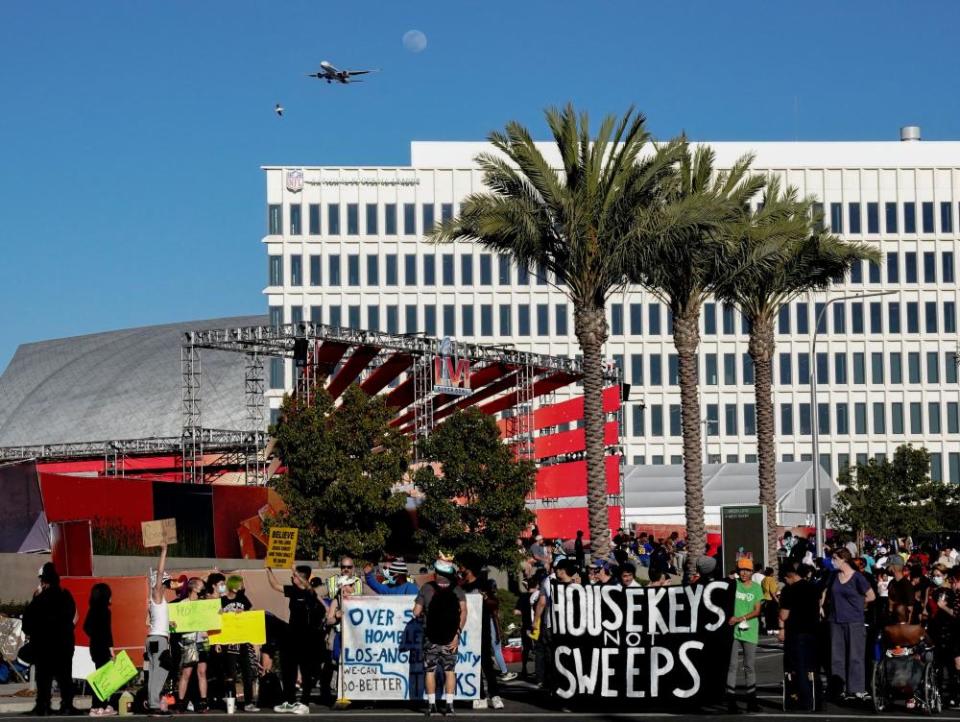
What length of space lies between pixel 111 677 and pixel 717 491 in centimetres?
5901

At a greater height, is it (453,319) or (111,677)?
(453,319)

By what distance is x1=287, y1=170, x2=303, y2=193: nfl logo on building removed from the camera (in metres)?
93.2

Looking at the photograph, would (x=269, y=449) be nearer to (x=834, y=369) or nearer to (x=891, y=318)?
(x=834, y=369)

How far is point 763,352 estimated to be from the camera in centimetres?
4319

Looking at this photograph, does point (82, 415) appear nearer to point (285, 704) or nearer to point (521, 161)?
point (521, 161)

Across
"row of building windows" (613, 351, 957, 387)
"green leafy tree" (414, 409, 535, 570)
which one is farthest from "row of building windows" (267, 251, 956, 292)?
"green leafy tree" (414, 409, 535, 570)

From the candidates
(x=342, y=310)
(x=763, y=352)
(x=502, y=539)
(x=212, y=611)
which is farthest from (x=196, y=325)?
(x=212, y=611)

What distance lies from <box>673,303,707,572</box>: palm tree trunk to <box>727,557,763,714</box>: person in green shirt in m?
22.9

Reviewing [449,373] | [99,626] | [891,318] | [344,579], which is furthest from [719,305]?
[99,626]

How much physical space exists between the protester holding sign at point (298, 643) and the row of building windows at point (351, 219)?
76429 millimetres

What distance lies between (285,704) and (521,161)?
19015mm

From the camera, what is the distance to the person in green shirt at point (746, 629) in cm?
1691

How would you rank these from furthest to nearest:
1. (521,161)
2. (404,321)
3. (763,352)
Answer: (404,321)
(763,352)
(521,161)

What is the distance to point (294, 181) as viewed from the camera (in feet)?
306
